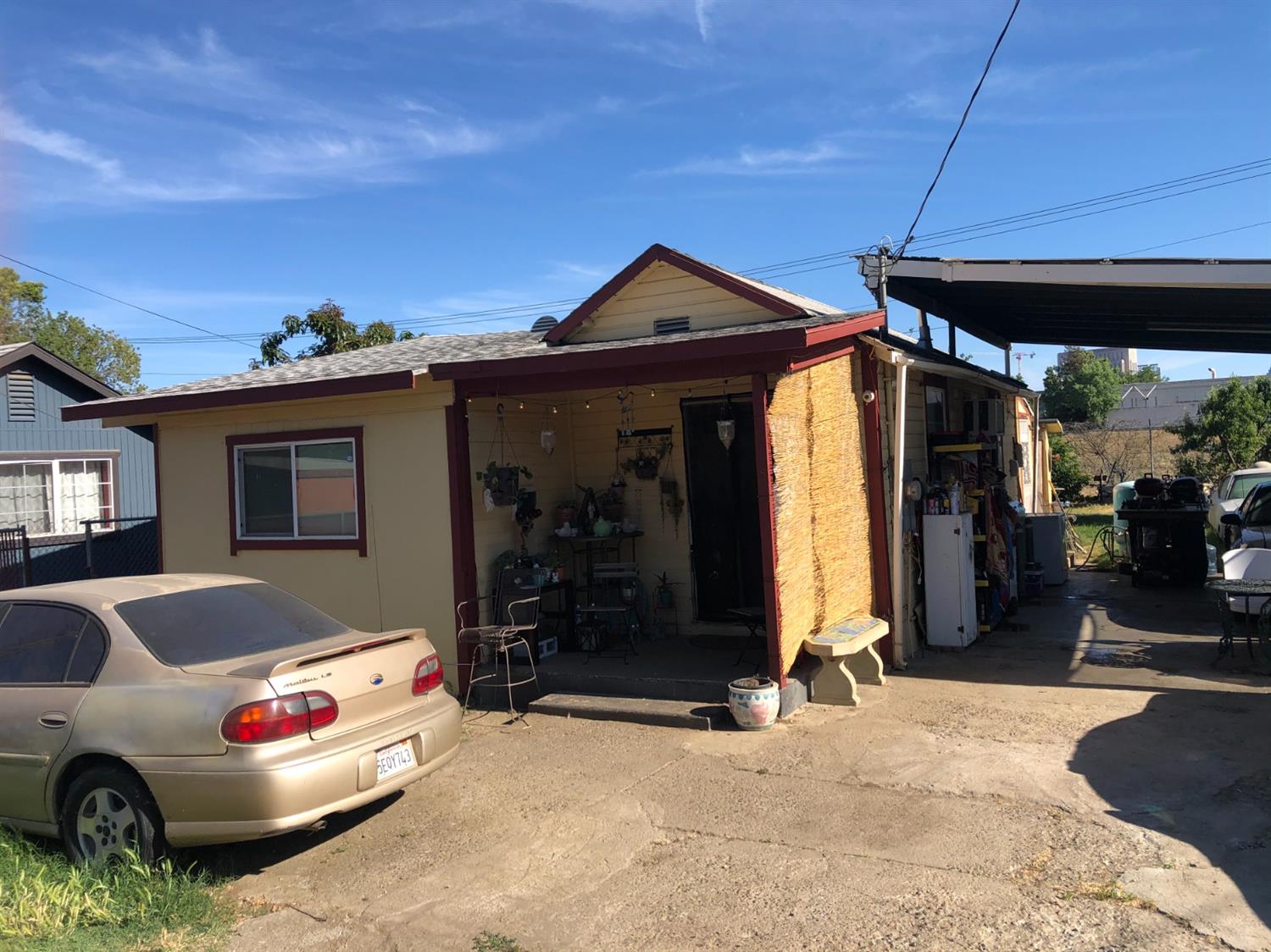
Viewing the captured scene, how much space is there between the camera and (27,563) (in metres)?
12.9

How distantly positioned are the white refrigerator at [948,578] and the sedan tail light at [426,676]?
18.1 ft

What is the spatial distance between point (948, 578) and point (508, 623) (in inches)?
173

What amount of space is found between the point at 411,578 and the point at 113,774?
13.5ft

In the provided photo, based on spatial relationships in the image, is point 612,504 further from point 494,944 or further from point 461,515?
point 494,944

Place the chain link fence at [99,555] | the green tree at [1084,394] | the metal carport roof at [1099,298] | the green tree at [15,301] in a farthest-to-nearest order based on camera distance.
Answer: the green tree at [1084,394] < the green tree at [15,301] < the chain link fence at [99,555] < the metal carport roof at [1099,298]

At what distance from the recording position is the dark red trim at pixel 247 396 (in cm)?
814

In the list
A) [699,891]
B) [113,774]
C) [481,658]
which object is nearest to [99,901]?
[113,774]

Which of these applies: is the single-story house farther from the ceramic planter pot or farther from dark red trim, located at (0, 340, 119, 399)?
dark red trim, located at (0, 340, 119, 399)

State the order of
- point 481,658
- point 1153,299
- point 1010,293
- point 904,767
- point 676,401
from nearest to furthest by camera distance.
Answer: point 904,767 → point 481,658 → point 676,401 → point 1153,299 → point 1010,293

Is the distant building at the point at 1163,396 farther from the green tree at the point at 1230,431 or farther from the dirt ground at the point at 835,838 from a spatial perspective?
the dirt ground at the point at 835,838

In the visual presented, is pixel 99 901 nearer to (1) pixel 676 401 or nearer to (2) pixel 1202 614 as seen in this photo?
(1) pixel 676 401

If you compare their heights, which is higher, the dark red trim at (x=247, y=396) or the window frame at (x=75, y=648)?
the dark red trim at (x=247, y=396)

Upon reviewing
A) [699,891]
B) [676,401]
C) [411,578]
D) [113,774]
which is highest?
[676,401]

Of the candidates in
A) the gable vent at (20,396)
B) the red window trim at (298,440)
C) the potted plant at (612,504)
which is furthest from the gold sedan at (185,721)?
the gable vent at (20,396)
